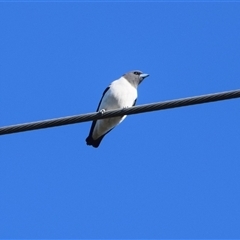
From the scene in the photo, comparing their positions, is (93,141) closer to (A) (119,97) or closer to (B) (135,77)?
(A) (119,97)

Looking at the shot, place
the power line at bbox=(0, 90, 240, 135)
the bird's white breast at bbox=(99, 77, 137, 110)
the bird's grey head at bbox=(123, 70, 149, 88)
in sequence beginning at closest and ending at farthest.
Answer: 1. the power line at bbox=(0, 90, 240, 135)
2. the bird's white breast at bbox=(99, 77, 137, 110)
3. the bird's grey head at bbox=(123, 70, 149, 88)

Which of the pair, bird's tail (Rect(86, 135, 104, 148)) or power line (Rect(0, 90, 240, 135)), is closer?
power line (Rect(0, 90, 240, 135))

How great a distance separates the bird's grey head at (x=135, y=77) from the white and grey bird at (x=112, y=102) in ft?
0.67

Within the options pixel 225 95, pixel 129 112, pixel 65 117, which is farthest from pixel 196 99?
pixel 65 117

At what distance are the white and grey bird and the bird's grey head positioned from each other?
20cm

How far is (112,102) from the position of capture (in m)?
10.8

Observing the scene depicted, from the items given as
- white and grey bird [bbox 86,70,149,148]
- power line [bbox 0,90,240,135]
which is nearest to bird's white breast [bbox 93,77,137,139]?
white and grey bird [bbox 86,70,149,148]

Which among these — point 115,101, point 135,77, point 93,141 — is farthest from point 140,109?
point 135,77

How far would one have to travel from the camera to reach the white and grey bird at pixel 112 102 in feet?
35.4

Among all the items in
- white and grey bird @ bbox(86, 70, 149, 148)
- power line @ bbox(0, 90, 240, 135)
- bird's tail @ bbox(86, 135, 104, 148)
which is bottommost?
power line @ bbox(0, 90, 240, 135)

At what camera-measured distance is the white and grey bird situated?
1079 cm

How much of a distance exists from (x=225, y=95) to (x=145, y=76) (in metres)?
5.20

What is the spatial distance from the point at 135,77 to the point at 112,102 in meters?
1.26

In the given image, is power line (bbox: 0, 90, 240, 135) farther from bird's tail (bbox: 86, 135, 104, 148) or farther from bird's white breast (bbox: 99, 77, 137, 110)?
bird's tail (bbox: 86, 135, 104, 148)
